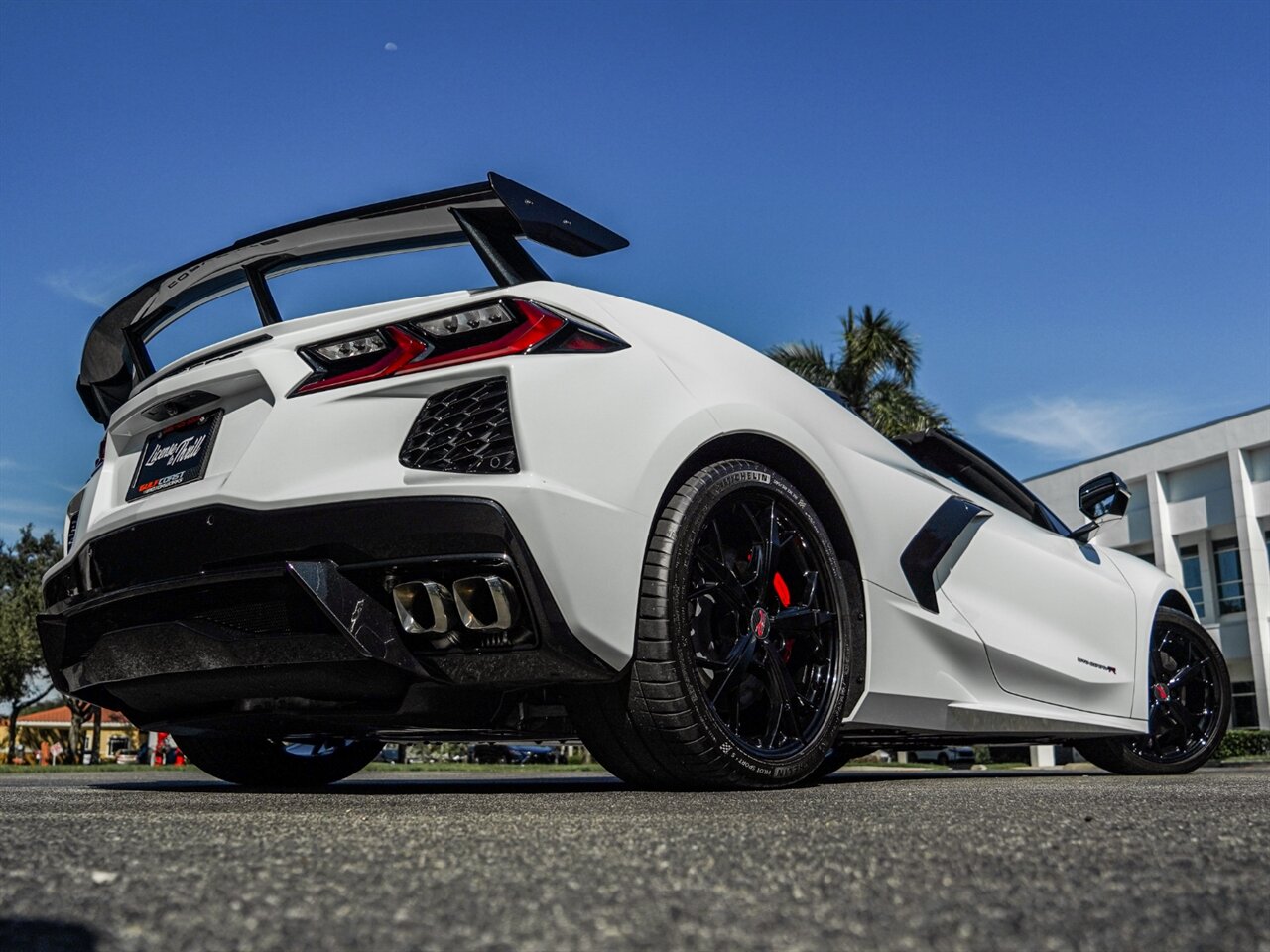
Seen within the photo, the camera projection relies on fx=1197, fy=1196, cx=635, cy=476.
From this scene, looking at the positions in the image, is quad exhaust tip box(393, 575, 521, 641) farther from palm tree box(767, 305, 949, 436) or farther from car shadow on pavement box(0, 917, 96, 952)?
palm tree box(767, 305, 949, 436)

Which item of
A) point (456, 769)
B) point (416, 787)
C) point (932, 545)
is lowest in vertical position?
point (456, 769)

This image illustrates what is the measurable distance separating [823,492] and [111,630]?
217 cm

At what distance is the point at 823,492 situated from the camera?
151 inches

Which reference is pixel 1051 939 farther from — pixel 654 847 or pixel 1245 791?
pixel 1245 791

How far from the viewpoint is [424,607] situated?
290 centimetres

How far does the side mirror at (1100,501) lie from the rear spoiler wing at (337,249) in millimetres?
3219

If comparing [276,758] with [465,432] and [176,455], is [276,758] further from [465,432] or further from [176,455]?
[465,432]

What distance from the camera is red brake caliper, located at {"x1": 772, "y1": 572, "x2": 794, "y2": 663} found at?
3.63m

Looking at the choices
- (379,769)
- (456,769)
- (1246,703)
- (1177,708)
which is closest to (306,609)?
(1177,708)

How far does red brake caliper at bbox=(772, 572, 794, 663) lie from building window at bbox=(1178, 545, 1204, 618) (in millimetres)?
38036

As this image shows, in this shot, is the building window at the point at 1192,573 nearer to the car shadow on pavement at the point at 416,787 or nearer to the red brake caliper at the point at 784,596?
the car shadow on pavement at the point at 416,787

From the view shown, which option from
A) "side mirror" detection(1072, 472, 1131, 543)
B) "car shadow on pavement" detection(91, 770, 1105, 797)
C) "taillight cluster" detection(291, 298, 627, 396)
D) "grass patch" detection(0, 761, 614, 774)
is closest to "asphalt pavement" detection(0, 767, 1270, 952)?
"taillight cluster" detection(291, 298, 627, 396)

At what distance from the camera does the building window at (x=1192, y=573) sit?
124 feet

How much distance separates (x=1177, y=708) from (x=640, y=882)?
5229mm
